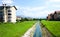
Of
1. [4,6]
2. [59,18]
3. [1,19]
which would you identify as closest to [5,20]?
[1,19]

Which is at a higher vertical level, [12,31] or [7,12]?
[7,12]

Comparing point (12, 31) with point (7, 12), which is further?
point (7, 12)

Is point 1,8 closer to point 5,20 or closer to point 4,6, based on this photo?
point 4,6

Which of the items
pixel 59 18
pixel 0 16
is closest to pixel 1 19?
pixel 0 16

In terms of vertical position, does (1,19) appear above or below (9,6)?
below

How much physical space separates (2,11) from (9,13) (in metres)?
4.10

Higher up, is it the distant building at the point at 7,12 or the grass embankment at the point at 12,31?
the distant building at the point at 7,12

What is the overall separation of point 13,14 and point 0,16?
25.4ft

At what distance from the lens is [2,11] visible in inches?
3182

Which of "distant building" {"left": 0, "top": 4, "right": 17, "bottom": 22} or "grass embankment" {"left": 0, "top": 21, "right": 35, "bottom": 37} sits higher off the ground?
"distant building" {"left": 0, "top": 4, "right": 17, "bottom": 22}

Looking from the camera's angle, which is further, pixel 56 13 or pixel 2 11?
pixel 56 13

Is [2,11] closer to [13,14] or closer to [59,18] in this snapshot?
[13,14]

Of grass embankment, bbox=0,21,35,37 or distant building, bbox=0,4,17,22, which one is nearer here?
grass embankment, bbox=0,21,35,37

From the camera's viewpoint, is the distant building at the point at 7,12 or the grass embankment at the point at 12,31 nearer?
the grass embankment at the point at 12,31
